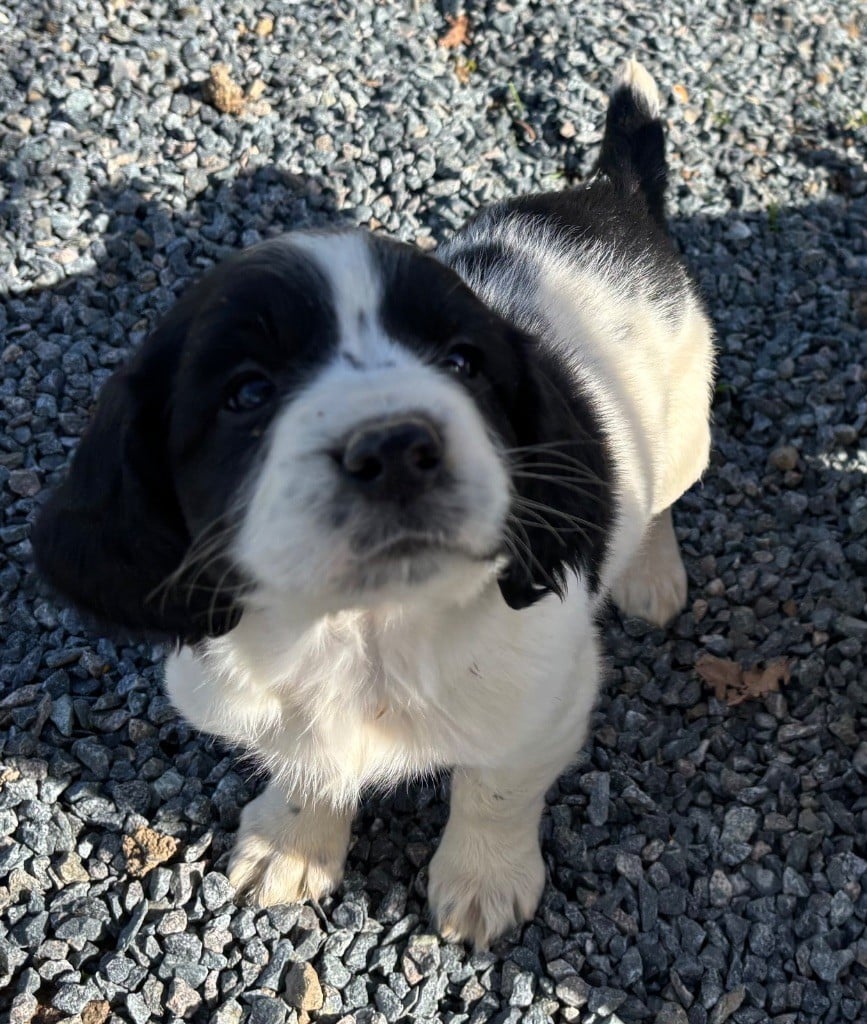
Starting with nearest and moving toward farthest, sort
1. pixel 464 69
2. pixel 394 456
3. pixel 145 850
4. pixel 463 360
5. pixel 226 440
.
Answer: pixel 394 456
pixel 226 440
pixel 463 360
pixel 145 850
pixel 464 69

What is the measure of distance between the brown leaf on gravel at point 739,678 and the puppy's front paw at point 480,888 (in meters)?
0.96

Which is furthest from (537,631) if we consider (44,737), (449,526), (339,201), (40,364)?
(339,201)

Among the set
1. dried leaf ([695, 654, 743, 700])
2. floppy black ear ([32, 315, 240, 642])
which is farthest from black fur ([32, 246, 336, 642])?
dried leaf ([695, 654, 743, 700])

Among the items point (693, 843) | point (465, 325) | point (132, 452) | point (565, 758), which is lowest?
point (693, 843)

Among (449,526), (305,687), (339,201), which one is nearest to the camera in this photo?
(449,526)

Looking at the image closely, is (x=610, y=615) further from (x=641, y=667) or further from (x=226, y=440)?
(x=226, y=440)

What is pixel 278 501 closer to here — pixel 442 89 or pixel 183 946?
pixel 183 946

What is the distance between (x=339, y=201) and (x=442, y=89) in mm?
913

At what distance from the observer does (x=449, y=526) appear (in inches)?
73.8

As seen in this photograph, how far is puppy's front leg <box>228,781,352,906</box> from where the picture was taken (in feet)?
10.2

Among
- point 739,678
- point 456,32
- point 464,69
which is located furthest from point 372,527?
point 456,32

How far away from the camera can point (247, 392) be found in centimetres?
212

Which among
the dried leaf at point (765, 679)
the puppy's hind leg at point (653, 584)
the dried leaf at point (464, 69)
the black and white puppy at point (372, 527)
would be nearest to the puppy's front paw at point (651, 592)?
the puppy's hind leg at point (653, 584)

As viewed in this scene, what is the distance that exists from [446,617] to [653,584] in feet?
5.32
